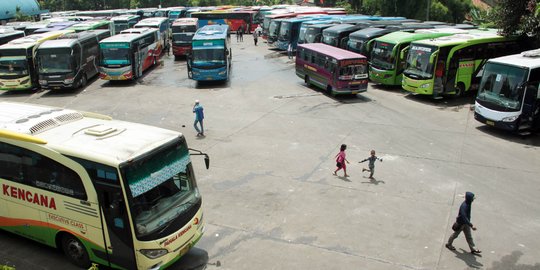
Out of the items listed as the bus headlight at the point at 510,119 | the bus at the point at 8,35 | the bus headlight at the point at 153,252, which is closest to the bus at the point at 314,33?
the bus headlight at the point at 510,119

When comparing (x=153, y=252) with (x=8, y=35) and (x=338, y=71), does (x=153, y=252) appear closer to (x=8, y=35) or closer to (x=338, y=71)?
(x=338, y=71)

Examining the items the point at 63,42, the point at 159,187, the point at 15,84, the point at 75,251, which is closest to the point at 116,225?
the point at 159,187

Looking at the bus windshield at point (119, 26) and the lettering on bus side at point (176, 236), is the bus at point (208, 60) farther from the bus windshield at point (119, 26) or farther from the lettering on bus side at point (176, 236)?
the bus windshield at point (119, 26)

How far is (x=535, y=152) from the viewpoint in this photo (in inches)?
633

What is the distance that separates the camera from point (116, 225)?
310 inches

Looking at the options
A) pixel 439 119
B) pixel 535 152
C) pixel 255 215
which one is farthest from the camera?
pixel 439 119

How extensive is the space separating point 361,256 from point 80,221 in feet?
18.1

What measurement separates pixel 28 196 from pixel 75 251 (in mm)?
1435

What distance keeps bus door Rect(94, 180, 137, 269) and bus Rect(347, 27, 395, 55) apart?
22.0 meters

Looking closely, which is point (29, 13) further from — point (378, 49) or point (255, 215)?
point (255, 215)

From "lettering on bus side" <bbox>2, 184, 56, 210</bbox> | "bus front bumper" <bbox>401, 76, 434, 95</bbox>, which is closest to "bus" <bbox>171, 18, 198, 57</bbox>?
"bus front bumper" <bbox>401, 76, 434, 95</bbox>

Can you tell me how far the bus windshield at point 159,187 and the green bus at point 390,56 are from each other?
726 inches

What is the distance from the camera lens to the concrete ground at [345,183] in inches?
374

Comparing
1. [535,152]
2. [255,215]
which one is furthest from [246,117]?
[535,152]
